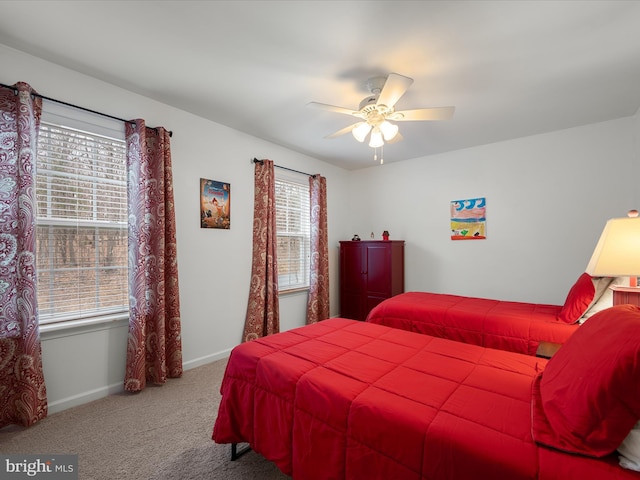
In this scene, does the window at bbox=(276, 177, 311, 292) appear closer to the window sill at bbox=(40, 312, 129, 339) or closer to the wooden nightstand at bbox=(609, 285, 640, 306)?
the window sill at bbox=(40, 312, 129, 339)

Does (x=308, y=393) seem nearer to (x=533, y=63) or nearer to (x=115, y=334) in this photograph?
(x=115, y=334)

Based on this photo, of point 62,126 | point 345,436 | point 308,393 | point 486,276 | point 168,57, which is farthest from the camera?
point 486,276

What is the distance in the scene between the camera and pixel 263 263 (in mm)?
3574

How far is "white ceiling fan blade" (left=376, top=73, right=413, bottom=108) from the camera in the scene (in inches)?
74.6

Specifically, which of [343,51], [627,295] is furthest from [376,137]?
[627,295]

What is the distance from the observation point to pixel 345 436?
1.20 meters

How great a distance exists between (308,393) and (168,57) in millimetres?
2414

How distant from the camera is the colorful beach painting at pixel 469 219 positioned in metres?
3.90

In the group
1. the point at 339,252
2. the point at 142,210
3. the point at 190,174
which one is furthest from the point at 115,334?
the point at 339,252

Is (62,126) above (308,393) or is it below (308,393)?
above

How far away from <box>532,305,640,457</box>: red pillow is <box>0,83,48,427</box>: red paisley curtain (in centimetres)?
290

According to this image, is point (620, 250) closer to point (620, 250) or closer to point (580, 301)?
point (620, 250)

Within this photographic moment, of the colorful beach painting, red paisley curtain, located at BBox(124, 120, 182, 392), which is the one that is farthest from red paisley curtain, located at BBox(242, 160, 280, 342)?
the colorful beach painting

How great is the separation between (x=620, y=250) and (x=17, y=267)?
12.5 ft
